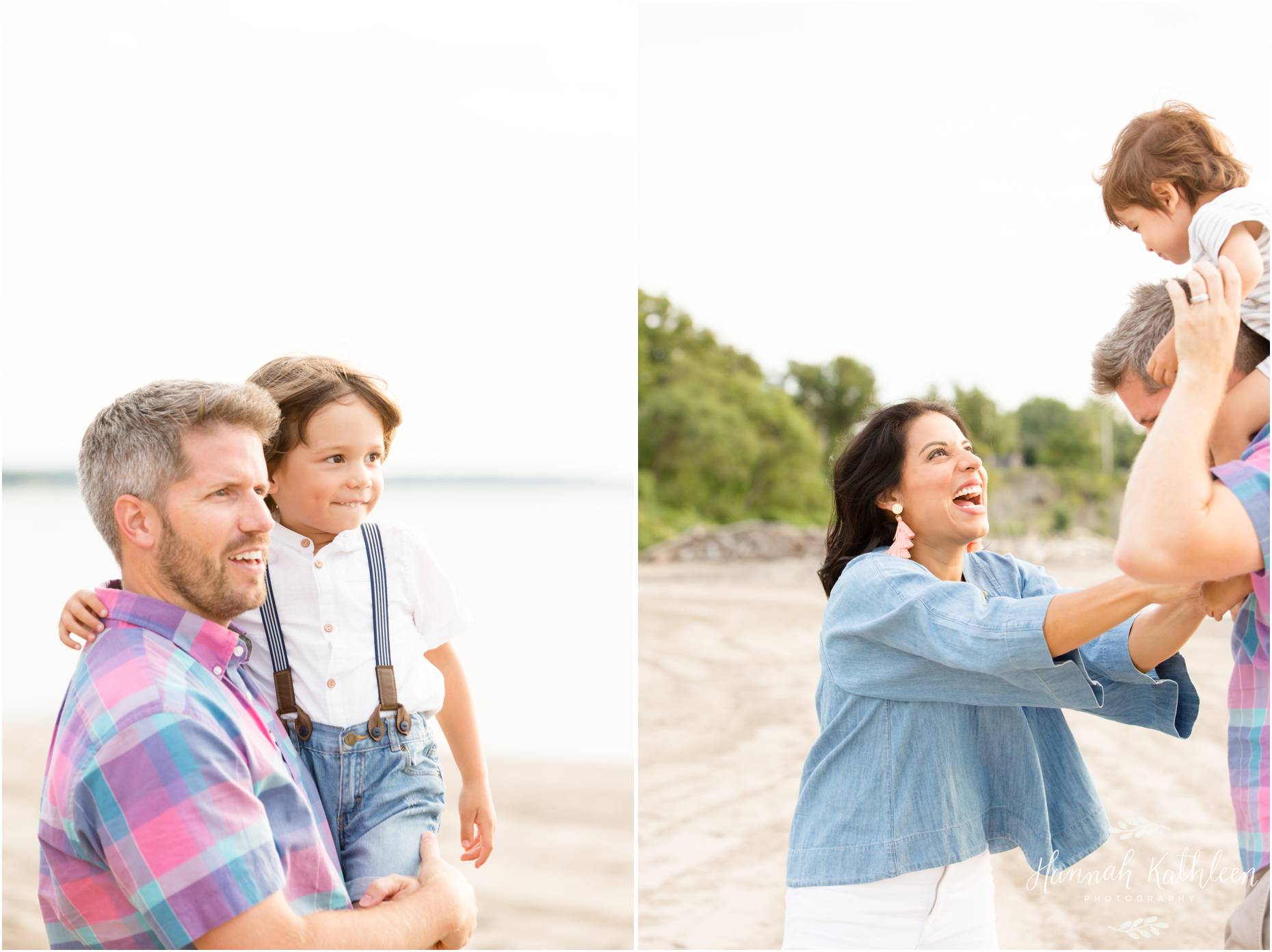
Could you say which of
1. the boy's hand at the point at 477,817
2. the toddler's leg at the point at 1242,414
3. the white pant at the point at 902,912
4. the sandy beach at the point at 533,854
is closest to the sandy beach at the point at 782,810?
the sandy beach at the point at 533,854

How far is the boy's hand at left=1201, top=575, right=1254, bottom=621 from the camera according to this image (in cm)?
180

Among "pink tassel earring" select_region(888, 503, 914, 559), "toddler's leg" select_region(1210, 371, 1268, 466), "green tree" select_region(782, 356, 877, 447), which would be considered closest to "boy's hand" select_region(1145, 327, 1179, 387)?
"toddler's leg" select_region(1210, 371, 1268, 466)

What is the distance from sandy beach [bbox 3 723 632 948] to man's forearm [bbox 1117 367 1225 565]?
5.00 meters

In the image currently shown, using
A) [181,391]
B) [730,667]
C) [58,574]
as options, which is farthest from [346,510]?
[58,574]

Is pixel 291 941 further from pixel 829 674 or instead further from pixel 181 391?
pixel 829 674

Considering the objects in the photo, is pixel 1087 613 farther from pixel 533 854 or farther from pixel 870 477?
pixel 533 854

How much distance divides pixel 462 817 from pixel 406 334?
43.5 feet

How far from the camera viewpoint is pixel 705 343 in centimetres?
2453

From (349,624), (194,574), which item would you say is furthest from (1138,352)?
(194,574)

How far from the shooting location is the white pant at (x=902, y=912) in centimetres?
211

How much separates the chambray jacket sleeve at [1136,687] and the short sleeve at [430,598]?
1.26 m

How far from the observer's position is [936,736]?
214cm

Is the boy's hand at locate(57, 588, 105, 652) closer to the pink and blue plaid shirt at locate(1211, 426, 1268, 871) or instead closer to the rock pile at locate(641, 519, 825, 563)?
the pink and blue plaid shirt at locate(1211, 426, 1268, 871)

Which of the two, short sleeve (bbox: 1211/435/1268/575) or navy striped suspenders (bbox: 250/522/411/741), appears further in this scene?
navy striped suspenders (bbox: 250/522/411/741)
